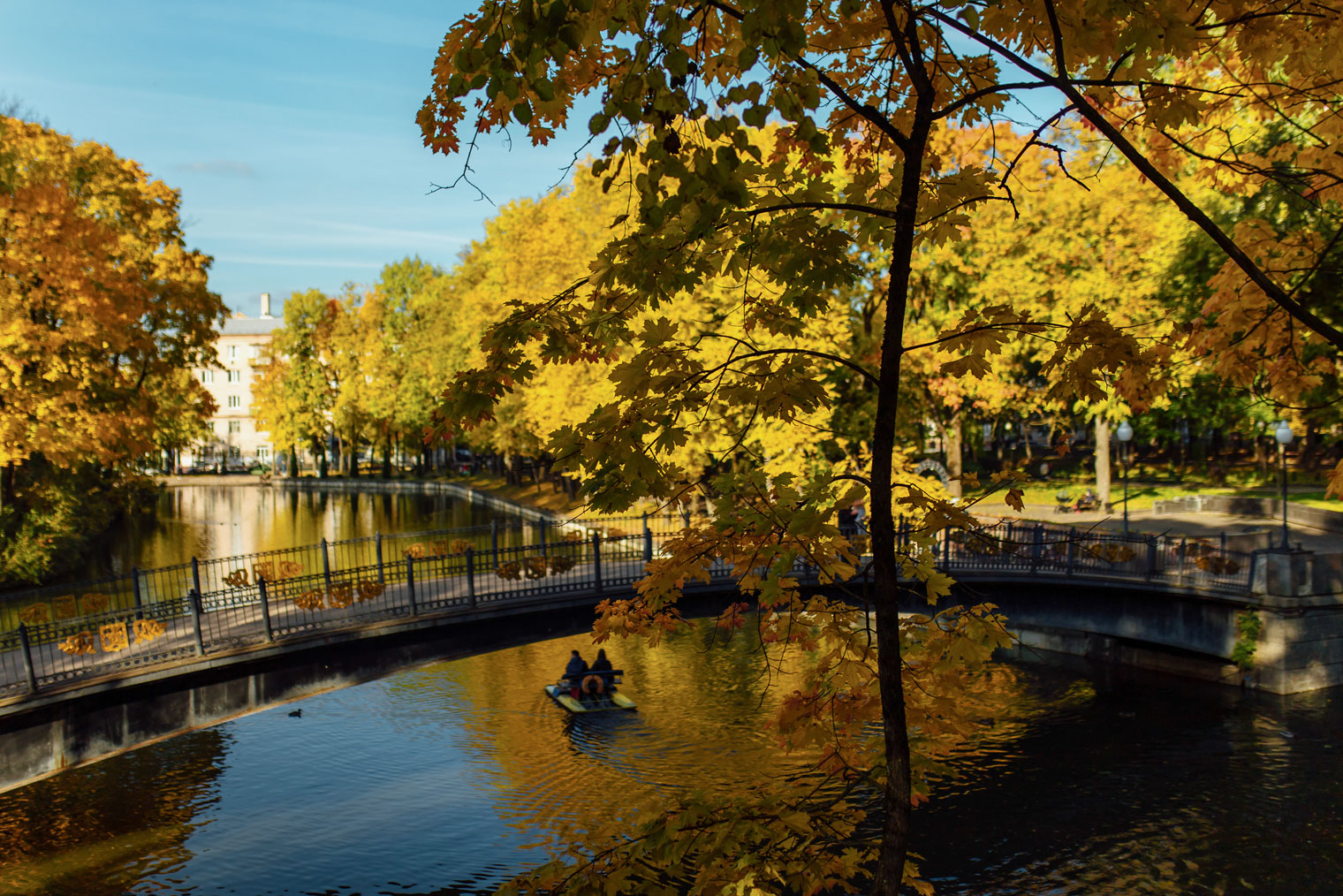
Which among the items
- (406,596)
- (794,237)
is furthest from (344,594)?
(794,237)

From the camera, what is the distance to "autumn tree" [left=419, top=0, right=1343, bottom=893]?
11.4ft

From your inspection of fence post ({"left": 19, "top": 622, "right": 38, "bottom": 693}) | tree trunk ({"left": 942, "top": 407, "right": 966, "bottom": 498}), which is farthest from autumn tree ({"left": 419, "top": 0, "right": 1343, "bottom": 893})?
tree trunk ({"left": 942, "top": 407, "right": 966, "bottom": 498})

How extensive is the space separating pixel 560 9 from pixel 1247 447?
54462mm

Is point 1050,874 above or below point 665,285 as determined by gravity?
below

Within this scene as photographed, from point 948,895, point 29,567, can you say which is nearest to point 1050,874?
point 948,895

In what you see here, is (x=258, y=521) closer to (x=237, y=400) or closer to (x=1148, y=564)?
(x=1148, y=564)

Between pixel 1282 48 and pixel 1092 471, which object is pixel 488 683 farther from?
pixel 1092 471

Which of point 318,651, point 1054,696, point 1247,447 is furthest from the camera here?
point 1247,447

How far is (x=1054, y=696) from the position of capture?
22.7m

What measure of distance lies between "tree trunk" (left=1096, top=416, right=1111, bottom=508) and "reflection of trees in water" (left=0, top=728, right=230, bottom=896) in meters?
29.1

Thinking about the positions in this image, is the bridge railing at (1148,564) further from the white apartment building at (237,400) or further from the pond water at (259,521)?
the white apartment building at (237,400)

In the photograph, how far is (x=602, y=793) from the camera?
1706 cm

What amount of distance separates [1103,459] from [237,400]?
347ft

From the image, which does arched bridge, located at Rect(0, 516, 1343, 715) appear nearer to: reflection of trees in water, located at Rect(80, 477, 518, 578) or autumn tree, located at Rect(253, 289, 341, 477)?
reflection of trees in water, located at Rect(80, 477, 518, 578)
